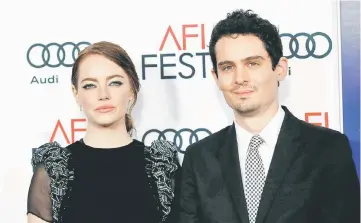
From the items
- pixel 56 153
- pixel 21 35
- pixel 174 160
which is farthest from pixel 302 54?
pixel 21 35

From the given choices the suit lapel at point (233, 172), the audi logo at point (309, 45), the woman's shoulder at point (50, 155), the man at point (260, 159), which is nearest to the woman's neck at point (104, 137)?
the woman's shoulder at point (50, 155)

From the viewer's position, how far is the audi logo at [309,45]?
7.18ft

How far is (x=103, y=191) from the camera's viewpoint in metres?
1.88

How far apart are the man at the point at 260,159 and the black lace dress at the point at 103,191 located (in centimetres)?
16

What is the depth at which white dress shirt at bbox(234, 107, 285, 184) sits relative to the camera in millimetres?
1780

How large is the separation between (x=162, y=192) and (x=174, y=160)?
141 mm

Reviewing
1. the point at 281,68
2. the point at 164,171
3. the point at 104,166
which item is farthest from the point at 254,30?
the point at 104,166

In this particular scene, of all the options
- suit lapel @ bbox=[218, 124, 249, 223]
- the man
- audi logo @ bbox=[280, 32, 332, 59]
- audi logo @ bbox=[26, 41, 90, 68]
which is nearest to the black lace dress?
the man

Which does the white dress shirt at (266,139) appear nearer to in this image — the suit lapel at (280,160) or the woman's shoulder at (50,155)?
the suit lapel at (280,160)

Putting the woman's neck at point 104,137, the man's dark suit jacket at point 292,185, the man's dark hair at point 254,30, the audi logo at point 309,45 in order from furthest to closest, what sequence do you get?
1. the audi logo at point 309,45
2. the woman's neck at point 104,137
3. the man's dark hair at point 254,30
4. the man's dark suit jacket at point 292,185

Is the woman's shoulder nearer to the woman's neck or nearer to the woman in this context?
the woman

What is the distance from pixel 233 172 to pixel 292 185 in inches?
8.2

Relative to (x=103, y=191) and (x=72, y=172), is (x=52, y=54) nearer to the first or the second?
(x=72, y=172)

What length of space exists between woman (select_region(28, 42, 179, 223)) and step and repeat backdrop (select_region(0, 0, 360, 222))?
0.27 m
